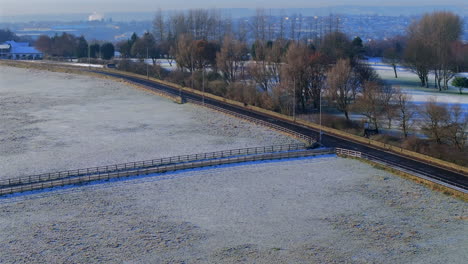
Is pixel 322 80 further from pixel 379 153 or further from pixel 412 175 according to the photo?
pixel 412 175

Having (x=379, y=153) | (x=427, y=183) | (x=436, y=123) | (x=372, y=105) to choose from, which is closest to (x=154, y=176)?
(x=379, y=153)

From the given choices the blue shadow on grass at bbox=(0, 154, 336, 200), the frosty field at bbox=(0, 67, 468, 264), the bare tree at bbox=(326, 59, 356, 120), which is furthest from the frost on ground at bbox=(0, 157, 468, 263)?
the bare tree at bbox=(326, 59, 356, 120)

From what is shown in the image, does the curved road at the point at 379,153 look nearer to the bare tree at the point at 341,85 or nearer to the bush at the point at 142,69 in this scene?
the bare tree at the point at 341,85

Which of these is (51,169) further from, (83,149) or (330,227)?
(330,227)

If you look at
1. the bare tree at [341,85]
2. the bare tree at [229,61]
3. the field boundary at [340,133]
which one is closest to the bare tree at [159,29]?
the field boundary at [340,133]

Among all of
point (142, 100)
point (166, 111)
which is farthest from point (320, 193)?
point (142, 100)
